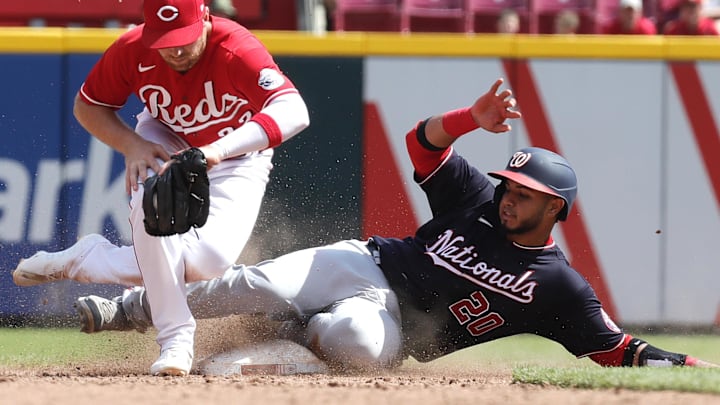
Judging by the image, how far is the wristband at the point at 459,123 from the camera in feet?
15.0

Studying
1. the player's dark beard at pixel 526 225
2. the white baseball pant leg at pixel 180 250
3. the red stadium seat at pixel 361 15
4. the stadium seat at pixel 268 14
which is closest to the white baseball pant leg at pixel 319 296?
the white baseball pant leg at pixel 180 250

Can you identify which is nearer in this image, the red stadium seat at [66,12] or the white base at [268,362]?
the white base at [268,362]

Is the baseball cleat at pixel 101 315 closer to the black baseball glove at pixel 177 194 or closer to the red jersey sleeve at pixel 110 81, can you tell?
the black baseball glove at pixel 177 194

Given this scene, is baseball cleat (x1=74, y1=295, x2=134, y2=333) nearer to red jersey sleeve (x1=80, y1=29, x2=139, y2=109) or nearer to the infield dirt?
the infield dirt

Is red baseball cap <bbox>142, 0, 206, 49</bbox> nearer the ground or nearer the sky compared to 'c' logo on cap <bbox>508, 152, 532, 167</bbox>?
nearer the sky

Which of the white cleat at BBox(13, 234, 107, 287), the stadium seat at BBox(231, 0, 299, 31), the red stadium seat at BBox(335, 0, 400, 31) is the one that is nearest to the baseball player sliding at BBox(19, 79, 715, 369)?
the white cleat at BBox(13, 234, 107, 287)

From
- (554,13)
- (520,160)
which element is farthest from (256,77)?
(554,13)

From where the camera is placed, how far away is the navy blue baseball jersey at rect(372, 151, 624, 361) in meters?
4.45

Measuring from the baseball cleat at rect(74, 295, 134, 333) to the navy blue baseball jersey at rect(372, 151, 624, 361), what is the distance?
1.10 m

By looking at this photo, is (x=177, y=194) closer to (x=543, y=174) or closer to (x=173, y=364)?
(x=173, y=364)

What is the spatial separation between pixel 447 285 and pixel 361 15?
15.7 feet

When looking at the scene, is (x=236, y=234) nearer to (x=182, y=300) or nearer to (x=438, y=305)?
(x=182, y=300)

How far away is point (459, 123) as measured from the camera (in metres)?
4.59

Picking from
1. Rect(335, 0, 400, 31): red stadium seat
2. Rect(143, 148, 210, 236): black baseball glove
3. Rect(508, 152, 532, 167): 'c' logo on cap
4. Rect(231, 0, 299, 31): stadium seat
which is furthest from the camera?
Rect(335, 0, 400, 31): red stadium seat
